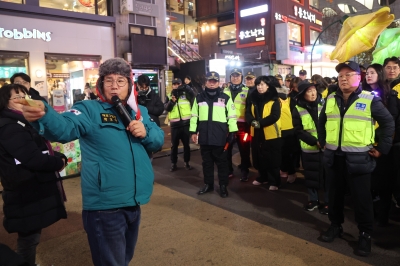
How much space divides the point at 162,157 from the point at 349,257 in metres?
6.12

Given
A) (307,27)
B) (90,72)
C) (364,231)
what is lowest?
(364,231)

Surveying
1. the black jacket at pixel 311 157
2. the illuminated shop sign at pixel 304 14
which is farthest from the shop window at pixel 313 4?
the black jacket at pixel 311 157

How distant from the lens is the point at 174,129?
7414mm

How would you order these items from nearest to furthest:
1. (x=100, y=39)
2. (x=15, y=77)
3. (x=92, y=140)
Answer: (x=92, y=140) < (x=15, y=77) < (x=100, y=39)

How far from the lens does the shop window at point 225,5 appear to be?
29.6 meters

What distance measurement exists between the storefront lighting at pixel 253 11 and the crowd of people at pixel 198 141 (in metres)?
21.7

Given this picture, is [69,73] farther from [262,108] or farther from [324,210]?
[324,210]

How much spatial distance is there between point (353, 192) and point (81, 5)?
1596 cm

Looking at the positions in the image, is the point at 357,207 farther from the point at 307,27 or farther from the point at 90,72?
the point at 307,27

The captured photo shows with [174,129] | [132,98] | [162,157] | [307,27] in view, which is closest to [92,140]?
[132,98]

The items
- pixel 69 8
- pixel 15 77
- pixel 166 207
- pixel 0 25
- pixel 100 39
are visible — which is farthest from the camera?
pixel 100 39

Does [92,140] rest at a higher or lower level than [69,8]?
lower

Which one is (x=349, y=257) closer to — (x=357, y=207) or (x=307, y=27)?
(x=357, y=207)

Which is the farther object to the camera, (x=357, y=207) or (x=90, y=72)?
(x=90, y=72)
